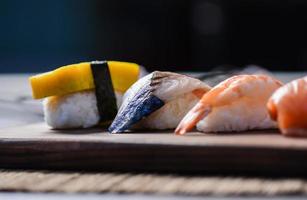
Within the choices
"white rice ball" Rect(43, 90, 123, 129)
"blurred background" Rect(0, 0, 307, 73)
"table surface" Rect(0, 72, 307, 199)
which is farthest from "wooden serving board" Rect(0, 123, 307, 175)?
"blurred background" Rect(0, 0, 307, 73)

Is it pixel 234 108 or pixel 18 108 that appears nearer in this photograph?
pixel 234 108

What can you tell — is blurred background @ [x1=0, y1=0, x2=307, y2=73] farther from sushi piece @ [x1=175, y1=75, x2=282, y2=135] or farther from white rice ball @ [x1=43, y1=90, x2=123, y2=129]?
sushi piece @ [x1=175, y1=75, x2=282, y2=135]

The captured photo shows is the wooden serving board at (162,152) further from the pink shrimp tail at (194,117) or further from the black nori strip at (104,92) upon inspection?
the black nori strip at (104,92)

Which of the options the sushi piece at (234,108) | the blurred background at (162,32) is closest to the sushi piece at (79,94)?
the sushi piece at (234,108)

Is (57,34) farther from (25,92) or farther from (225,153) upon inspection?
(225,153)

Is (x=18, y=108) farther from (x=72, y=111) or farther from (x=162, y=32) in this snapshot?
(x=162, y=32)

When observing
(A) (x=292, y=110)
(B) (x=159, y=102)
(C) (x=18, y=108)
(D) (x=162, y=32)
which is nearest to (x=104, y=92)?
(B) (x=159, y=102)

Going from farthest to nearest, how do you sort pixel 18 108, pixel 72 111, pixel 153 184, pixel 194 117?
pixel 18 108, pixel 72 111, pixel 194 117, pixel 153 184

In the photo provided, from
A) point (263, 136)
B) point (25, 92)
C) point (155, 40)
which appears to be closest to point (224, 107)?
point (263, 136)
